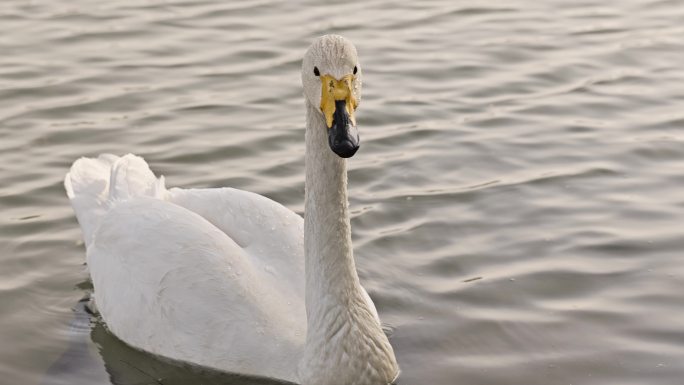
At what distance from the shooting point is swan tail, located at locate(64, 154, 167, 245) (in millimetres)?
8633

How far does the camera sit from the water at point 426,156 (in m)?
8.04

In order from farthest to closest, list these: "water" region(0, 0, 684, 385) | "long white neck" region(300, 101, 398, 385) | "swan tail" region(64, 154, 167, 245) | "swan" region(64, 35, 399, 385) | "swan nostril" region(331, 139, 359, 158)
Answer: "swan tail" region(64, 154, 167, 245) < "water" region(0, 0, 684, 385) < "long white neck" region(300, 101, 398, 385) < "swan" region(64, 35, 399, 385) < "swan nostril" region(331, 139, 359, 158)

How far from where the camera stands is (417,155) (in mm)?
10820

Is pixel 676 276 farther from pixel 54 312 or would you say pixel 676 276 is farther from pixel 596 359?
pixel 54 312

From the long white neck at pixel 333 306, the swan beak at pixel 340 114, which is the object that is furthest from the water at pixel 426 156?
the swan beak at pixel 340 114

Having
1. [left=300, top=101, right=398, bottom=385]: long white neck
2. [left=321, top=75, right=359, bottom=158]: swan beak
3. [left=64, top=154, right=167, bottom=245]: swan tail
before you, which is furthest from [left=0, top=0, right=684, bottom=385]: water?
[left=321, top=75, right=359, bottom=158]: swan beak

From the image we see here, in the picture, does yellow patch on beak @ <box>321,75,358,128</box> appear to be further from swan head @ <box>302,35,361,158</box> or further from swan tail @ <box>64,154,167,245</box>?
swan tail @ <box>64,154,167,245</box>

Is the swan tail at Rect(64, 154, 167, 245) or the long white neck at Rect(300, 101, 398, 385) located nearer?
→ the long white neck at Rect(300, 101, 398, 385)

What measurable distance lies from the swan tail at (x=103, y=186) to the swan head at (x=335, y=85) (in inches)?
89.8

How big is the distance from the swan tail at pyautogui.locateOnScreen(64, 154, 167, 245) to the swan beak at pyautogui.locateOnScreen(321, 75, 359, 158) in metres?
2.40

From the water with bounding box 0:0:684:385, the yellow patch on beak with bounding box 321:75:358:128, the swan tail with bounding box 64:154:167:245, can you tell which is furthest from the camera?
the swan tail with bounding box 64:154:167:245

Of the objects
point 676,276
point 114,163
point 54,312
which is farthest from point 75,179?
point 676,276

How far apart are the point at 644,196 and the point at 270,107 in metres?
3.58

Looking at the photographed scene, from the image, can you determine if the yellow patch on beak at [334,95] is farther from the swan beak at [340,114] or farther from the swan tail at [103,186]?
the swan tail at [103,186]
